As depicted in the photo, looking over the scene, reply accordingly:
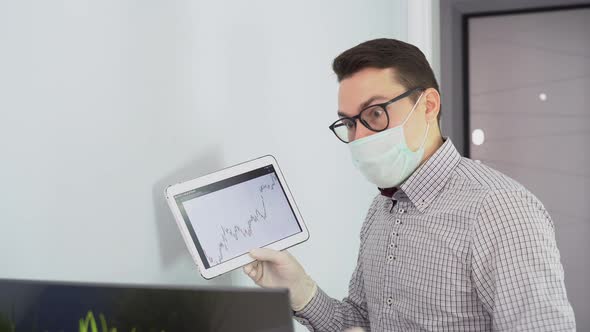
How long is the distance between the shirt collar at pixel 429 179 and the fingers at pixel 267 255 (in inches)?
9.9

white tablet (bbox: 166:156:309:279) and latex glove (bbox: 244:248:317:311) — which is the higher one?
white tablet (bbox: 166:156:309:279)

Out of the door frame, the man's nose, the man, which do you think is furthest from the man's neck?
the door frame

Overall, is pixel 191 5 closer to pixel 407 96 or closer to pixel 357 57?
pixel 357 57

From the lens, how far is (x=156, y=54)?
3.55 feet

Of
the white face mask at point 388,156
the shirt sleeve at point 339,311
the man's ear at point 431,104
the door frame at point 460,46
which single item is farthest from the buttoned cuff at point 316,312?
the door frame at point 460,46

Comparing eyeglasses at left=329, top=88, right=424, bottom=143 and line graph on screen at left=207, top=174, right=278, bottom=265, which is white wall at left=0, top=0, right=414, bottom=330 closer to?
line graph on screen at left=207, top=174, right=278, bottom=265

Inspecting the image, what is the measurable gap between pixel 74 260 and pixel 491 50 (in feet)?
7.74

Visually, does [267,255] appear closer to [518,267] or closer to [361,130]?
[361,130]

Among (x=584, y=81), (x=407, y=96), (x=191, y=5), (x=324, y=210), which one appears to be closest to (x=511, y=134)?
(x=584, y=81)

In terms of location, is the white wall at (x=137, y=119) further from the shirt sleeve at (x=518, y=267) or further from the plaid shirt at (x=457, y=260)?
the shirt sleeve at (x=518, y=267)

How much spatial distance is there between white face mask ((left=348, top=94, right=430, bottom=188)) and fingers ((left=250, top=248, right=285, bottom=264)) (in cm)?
23

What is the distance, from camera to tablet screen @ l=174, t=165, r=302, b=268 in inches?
41.1

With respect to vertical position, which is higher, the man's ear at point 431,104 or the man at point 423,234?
the man's ear at point 431,104

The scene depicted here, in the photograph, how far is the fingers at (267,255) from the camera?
108 cm
